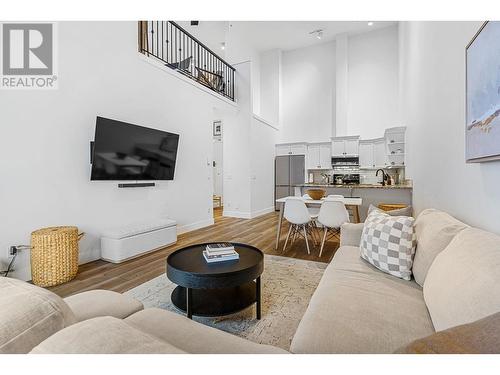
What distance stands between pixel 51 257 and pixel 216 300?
1847mm

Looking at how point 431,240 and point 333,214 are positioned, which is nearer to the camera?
point 431,240

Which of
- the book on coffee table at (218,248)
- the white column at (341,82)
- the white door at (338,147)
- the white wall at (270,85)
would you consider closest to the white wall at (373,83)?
the white column at (341,82)

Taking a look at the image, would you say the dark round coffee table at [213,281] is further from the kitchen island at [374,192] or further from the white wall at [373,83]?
the white wall at [373,83]

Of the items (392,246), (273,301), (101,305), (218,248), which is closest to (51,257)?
(218,248)

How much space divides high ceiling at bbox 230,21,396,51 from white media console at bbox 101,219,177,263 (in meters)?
5.93

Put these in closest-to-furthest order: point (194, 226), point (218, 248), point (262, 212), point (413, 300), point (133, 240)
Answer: point (413, 300)
point (218, 248)
point (133, 240)
point (194, 226)
point (262, 212)

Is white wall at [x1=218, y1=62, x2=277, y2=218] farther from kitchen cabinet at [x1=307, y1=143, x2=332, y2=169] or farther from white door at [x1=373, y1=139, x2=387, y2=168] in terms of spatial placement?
white door at [x1=373, y1=139, x2=387, y2=168]

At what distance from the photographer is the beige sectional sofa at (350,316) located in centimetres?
52

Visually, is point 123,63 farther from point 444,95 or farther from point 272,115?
point 272,115

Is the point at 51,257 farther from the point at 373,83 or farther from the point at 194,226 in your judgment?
the point at 373,83

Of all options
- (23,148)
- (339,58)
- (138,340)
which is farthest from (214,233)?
(339,58)

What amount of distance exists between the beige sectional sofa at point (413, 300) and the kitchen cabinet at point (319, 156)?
6.05m

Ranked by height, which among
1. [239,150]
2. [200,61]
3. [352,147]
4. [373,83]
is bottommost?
[239,150]

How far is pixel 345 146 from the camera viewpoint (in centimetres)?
721
